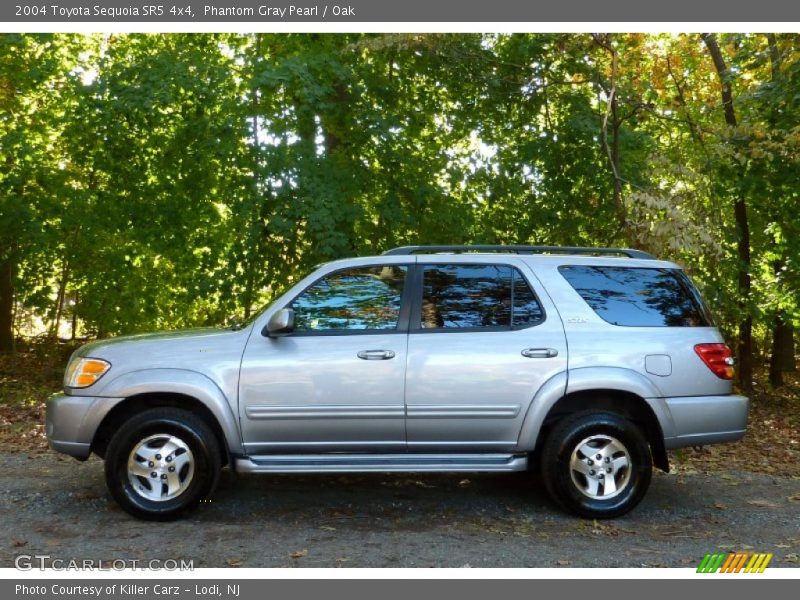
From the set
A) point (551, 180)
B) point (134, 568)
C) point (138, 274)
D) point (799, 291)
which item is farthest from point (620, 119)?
point (134, 568)

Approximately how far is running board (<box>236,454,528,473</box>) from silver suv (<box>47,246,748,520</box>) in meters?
0.01

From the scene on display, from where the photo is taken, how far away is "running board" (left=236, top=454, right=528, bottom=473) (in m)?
5.83

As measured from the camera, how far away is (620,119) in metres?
11.0

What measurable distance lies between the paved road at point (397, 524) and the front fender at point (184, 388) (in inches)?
27.2

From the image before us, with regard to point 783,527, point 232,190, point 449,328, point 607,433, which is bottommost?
point 783,527

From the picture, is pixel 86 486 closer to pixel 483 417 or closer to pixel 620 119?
pixel 483 417

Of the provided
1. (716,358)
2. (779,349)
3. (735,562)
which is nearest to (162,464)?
(735,562)

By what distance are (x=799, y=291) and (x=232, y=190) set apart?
8159 millimetres

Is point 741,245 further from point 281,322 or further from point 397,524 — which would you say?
point 281,322

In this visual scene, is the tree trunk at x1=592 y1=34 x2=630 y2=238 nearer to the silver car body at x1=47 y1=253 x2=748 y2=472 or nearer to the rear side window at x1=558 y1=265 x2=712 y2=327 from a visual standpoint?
the rear side window at x1=558 y1=265 x2=712 y2=327

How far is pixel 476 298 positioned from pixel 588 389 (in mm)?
1046

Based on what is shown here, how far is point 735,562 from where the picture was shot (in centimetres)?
514

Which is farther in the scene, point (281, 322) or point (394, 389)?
point (394, 389)

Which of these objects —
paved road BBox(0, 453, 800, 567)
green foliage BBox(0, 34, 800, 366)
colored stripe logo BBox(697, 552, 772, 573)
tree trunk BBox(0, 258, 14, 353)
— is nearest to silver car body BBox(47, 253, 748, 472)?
paved road BBox(0, 453, 800, 567)
